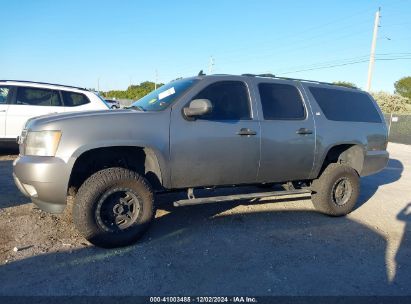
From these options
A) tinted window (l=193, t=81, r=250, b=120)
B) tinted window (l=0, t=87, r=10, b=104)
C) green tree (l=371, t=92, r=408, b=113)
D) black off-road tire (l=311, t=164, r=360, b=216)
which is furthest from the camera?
green tree (l=371, t=92, r=408, b=113)

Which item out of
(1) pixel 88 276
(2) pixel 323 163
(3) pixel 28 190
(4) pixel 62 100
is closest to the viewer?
(1) pixel 88 276

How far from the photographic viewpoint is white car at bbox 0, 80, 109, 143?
29.0 feet

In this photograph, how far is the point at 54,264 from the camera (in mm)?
3695

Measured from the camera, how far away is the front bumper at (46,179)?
3.85 metres

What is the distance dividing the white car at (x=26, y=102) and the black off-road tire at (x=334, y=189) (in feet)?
21.1

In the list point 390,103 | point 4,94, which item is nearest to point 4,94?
point 4,94

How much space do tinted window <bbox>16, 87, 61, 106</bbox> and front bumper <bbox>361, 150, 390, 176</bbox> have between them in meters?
7.12

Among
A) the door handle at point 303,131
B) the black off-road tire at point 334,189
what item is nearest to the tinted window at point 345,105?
the door handle at point 303,131

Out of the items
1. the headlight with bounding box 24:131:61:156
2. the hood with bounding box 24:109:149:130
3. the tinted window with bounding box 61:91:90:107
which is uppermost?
the tinted window with bounding box 61:91:90:107

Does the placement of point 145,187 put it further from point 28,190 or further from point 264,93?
point 264,93

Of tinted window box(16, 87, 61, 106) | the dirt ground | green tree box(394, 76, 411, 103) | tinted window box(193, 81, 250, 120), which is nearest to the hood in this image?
tinted window box(193, 81, 250, 120)

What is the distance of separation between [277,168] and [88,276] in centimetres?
279

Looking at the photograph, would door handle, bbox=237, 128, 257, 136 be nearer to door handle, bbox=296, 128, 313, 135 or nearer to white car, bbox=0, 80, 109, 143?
door handle, bbox=296, 128, 313, 135

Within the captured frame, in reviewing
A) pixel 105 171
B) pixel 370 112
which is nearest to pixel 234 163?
pixel 105 171
